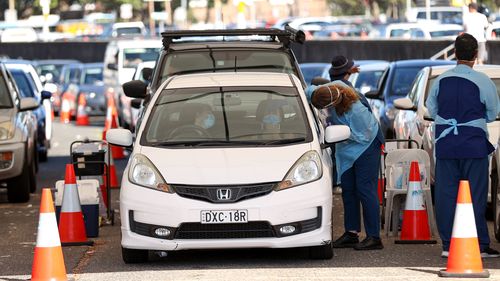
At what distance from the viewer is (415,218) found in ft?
44.9

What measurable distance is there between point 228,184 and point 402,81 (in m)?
11.6

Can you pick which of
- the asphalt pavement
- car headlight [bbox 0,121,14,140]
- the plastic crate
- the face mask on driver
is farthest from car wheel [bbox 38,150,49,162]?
the face mask on driver

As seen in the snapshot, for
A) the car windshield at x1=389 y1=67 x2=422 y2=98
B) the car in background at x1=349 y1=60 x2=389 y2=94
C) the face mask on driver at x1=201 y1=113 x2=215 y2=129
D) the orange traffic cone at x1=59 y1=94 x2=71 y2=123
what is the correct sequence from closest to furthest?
1. the face mask on driver at x1=201 y1=113 x2=215 y2=129
2. the car windshield at x1=389 y1=67 x2=422 y2=98
3. the car in background at x1=349 y1=60 x2=389 y2=94
4. the orange traffic cone at x1=59 y1=94 x2=71 y2=123

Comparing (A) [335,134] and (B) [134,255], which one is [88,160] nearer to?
(B) [134,255]

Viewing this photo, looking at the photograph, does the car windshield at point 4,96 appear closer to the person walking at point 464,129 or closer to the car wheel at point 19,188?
the car wheel at point 19,188

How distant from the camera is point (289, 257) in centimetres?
Answer: 1266

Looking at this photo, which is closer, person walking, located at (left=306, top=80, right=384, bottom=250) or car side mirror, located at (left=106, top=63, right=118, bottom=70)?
person walking, located at (left=306, top=80, right=384, bottom=250)

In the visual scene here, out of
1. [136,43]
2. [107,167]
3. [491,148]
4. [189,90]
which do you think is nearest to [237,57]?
[107,167]

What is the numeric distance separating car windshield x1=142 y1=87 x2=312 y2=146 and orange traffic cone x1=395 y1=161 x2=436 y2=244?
1.32m

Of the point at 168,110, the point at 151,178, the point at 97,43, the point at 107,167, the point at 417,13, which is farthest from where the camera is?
the point at 417,13

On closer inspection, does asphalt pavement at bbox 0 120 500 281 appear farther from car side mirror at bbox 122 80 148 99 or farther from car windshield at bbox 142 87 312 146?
car side mirror at bbox 122 80 148 99

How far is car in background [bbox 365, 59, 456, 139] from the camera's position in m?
22.3

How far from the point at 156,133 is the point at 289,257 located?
1394mm

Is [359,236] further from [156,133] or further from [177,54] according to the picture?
[177,54]
